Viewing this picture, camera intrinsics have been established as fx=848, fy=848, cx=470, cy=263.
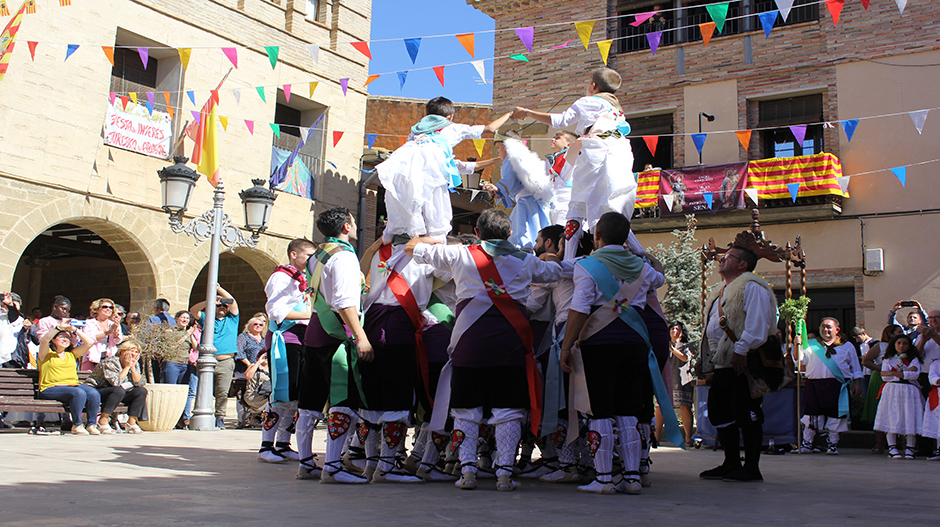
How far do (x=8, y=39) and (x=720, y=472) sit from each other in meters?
13.3

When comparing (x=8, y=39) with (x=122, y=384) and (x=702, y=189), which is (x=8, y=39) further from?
(x=702, y=189)

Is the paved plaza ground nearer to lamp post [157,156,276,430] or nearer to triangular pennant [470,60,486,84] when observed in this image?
lamp post [157,156,276,430]

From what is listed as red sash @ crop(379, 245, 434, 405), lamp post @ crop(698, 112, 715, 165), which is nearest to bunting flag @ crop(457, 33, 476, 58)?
red sash @ crop(379, 245, 434, 405)

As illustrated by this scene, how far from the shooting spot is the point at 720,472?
5844 mm

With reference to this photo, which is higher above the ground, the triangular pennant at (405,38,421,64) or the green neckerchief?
the triangular pennant at (405,38,421,64)

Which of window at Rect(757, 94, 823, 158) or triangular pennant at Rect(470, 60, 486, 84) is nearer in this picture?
triangular pennant at Rect(470, 60, 486, 84)

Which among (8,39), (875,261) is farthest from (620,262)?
(875,261)

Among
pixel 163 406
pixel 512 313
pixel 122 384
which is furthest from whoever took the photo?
pixel 163 406

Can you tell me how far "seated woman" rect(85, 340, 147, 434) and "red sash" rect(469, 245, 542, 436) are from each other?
6.20 m

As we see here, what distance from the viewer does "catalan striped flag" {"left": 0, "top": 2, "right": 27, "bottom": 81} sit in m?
13.8

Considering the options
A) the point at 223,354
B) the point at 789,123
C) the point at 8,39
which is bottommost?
the point at 223,354

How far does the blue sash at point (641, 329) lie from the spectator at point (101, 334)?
23.5 feet

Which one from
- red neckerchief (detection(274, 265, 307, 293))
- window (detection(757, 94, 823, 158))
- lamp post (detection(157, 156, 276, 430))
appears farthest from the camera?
window (detection(757, 94, 823, 158))

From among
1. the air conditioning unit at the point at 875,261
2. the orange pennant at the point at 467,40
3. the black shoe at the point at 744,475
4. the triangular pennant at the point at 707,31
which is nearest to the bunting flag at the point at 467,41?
the orange pennant at the point at 467,40
